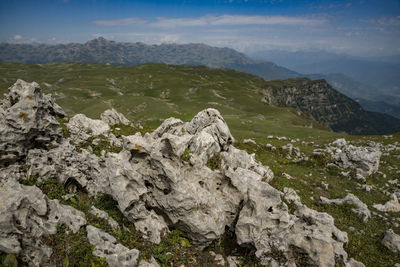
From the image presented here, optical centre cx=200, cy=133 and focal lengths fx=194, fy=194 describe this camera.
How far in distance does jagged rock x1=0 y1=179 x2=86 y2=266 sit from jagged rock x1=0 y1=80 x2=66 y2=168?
13.2 ft

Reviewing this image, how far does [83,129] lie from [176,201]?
15249 mm

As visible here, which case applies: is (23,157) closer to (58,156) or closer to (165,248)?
(58,156)

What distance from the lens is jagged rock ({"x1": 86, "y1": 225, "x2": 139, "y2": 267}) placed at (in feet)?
29.9

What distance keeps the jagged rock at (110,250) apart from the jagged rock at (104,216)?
3.26ft

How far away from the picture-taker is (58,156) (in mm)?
13969

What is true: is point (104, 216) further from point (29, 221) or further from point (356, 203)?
point (356, 203)

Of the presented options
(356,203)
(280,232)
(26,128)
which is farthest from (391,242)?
(26,128)

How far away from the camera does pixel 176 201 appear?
11945mm

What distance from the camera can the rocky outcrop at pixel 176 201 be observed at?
11477 mm

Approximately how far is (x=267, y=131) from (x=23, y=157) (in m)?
61.0

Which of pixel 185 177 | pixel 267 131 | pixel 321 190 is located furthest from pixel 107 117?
pixel 267 131

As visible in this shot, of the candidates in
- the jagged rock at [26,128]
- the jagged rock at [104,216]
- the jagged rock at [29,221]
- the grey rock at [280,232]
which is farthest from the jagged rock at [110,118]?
the grey rock at [280,232]

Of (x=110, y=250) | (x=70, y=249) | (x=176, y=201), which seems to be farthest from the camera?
(x=176, y=201)

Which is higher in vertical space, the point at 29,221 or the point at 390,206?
the point at 29,221
